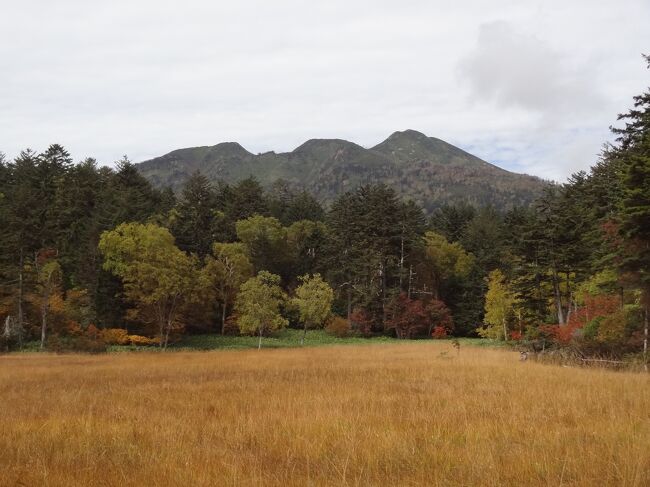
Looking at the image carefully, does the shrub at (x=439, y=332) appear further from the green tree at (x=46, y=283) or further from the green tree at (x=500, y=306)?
the green tree at (x=46, y=283)

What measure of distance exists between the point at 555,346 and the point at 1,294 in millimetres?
41923

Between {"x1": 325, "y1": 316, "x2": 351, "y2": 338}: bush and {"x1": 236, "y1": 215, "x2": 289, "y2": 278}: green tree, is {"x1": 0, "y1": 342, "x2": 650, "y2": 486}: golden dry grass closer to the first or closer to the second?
{"x1": 325, "y1": 316, "x2": 351, "y2": 338}: bush

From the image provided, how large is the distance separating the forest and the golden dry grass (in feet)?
37.8

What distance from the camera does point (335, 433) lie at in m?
7.98

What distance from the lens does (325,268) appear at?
225ft

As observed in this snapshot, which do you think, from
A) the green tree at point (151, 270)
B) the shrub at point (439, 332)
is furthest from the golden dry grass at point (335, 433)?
the shrub at point (439, 332)

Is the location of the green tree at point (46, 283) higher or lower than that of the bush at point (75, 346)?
higher

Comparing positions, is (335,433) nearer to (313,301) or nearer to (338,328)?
(313,301)

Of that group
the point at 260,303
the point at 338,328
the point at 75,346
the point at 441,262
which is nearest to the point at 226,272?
the point at 260,303

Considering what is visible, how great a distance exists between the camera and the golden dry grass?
5699mm

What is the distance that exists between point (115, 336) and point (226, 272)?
14.2m

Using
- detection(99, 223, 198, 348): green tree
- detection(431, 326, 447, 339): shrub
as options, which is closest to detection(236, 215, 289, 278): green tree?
detection(99, 223, 198, 348): green tree

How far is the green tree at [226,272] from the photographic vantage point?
54.3 metres

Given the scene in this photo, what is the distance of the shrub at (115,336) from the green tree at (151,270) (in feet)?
7.04
